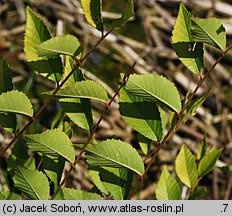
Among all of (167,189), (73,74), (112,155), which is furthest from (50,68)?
(167,189)

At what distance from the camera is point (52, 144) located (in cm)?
63

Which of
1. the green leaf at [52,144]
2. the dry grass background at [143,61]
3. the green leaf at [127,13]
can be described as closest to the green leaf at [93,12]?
the green leaf at [127,13]

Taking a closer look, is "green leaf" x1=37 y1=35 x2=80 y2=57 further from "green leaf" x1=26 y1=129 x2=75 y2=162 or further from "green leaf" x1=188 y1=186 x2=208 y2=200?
"green leaf" x1=188 y1=186 x2=208 y2=200

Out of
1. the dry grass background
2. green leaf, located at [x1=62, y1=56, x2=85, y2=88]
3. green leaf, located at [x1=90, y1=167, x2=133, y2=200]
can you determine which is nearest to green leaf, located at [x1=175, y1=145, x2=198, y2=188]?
green leaf, located at [x1=90, y1=167, x2=133, y2=200]

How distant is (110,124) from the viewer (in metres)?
1.90

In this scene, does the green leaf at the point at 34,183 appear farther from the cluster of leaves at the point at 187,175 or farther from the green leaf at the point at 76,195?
the cluster of leaves at the point at 187,175

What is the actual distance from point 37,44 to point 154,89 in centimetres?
16

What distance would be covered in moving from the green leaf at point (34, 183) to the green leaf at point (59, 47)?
0.15 m

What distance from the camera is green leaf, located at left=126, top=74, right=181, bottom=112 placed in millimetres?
621


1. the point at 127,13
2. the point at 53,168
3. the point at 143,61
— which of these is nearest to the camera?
the point at 127,13

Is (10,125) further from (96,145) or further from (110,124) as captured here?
(110,124)

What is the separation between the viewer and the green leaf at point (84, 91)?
60 centimetres

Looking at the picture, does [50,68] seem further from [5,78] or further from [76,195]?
[76,195]
